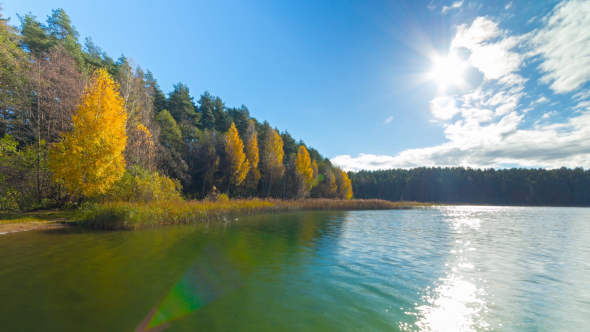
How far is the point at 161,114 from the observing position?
32.7m

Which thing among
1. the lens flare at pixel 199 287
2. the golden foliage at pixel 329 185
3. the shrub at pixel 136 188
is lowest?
the lens flare at pixel 199 287

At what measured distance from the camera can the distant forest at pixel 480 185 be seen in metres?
83.5

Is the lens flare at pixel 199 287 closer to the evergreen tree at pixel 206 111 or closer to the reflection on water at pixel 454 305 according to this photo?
the reflection on water at pixel 454 305

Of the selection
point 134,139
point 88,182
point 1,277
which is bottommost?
point 1,277

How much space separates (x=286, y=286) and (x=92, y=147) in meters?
15.8

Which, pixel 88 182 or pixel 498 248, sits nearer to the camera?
pixel 498 248

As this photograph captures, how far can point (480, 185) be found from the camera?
94.3m

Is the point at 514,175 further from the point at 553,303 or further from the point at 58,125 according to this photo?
the point at 58,125

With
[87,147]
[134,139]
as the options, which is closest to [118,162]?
[87,147]

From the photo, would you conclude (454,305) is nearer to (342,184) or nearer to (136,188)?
(136,188)

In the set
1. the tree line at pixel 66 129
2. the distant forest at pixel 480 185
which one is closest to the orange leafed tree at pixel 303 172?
the tree line at pixel 66 129

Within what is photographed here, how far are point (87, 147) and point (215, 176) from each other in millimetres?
23006

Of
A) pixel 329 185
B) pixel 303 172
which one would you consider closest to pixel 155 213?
pixel 303 172

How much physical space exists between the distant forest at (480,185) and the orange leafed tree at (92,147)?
84.9 meters
